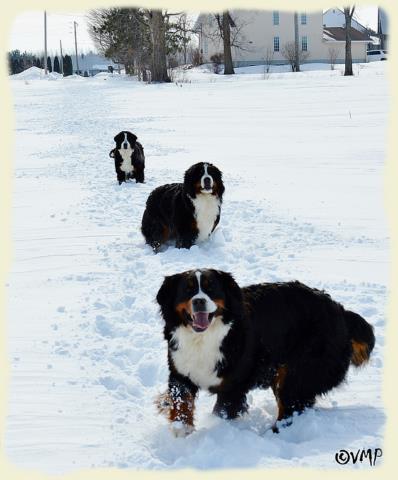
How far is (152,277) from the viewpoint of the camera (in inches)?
288

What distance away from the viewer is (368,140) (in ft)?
55.8

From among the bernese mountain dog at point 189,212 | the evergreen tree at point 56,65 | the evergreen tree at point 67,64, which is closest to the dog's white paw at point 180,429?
the bernese mountain dog at point 189,212

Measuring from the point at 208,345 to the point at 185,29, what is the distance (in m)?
48.2

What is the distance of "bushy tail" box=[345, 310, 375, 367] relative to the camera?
464 cm

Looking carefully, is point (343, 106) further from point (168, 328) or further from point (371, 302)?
point (168, 328)

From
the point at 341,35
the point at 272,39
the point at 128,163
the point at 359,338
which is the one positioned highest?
the point at 341,35

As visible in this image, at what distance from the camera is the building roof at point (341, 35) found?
248 feet

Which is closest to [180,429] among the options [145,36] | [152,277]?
[152,277]

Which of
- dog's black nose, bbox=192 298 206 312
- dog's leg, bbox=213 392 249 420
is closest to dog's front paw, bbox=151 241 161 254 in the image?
dog's leg, bbox=213 392 249 420

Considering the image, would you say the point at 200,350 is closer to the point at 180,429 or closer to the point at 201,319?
the point at 201,319

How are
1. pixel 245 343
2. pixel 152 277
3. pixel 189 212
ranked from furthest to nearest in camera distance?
pixel 189 212 → pixel 152 277 → pixel 245 343

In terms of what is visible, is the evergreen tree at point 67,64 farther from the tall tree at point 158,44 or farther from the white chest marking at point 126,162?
the white chest marking at point 126,162

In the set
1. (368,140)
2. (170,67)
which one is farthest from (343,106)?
(170,67)

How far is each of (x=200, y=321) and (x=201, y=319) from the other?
14 millimetres
